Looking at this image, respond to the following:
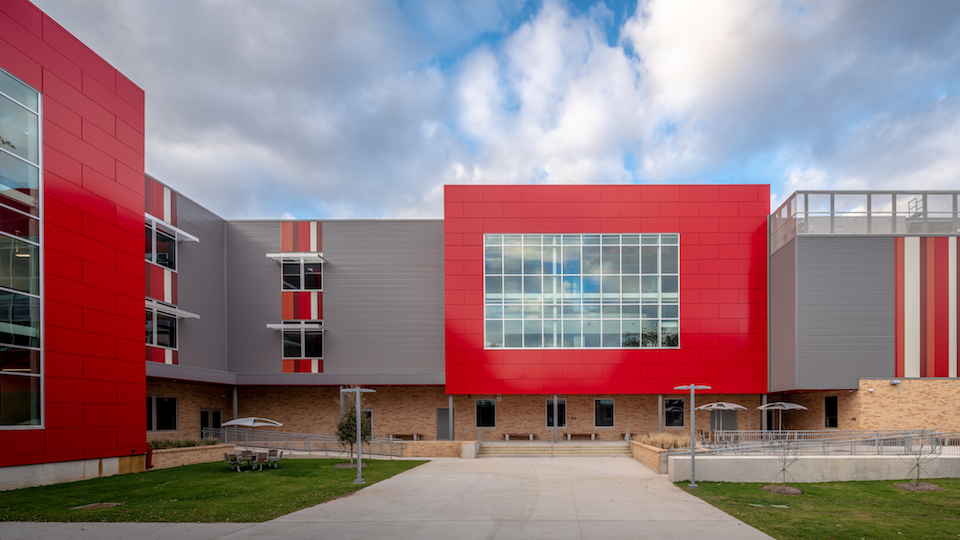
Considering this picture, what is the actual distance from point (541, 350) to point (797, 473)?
578 inches

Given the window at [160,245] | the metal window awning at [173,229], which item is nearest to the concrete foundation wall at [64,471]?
the window at [160,245]

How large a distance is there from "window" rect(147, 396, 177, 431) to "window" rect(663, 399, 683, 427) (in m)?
Answer: 24.6

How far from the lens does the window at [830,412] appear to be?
29422 mm

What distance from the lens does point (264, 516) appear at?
1379cm

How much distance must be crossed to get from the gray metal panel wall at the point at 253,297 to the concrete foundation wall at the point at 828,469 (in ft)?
76.2

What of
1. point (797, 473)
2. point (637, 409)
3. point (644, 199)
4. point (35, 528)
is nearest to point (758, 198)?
point (644, 199)

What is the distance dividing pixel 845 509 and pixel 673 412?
1922cm

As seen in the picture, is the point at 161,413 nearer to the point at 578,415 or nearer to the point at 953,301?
the point at 578,415

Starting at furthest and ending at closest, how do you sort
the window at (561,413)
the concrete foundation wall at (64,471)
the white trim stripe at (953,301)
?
the window at (561,413)
the white trim stripe at (953,301)
the concrete foundation wall at (64,471)

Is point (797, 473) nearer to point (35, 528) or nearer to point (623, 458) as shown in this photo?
point (623, 458)

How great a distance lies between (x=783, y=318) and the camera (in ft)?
97.1

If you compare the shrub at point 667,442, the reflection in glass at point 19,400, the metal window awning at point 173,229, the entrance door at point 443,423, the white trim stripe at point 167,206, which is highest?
the white trim stripe at point 167,206

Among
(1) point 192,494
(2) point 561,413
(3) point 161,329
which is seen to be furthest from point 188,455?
(2) point 561,413

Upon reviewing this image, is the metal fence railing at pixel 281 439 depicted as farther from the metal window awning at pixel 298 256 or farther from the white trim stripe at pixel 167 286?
the metal window awning at pixel 298 256
